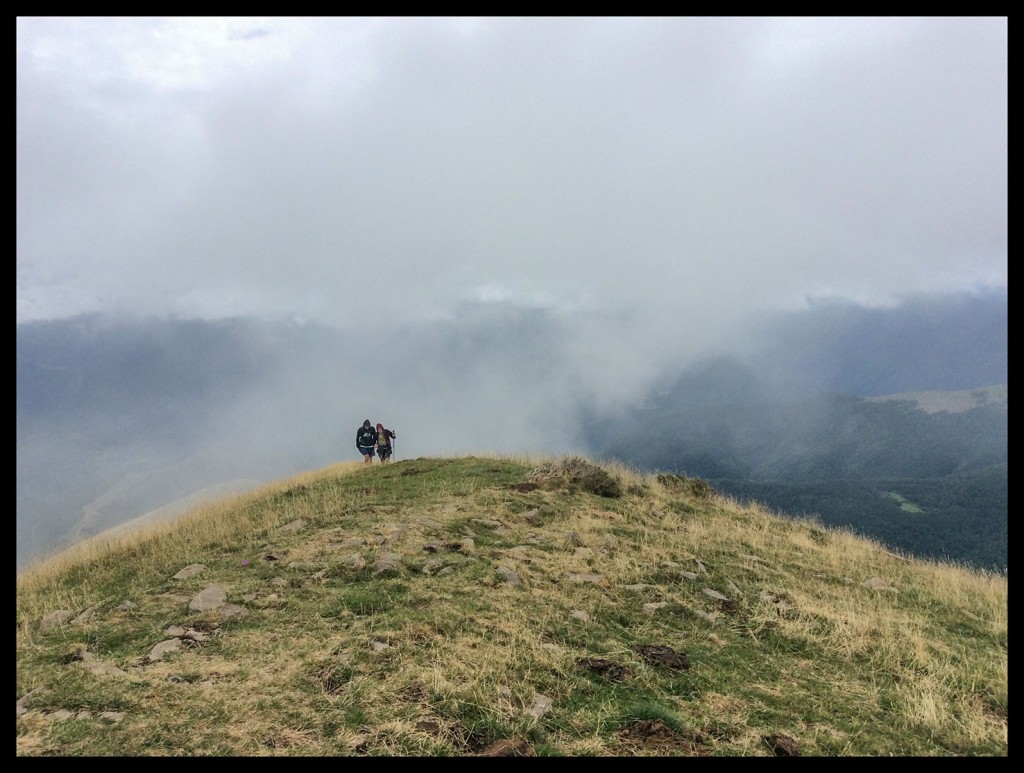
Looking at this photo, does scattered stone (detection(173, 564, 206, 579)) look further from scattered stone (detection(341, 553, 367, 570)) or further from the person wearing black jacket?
the person wearing black jacket

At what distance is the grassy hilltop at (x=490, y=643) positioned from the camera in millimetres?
6605

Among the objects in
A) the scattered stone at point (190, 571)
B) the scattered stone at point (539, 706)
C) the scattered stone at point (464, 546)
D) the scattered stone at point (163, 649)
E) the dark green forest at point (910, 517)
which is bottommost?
the dark green forest at point (910, 517)

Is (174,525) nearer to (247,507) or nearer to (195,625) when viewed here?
(247,507)

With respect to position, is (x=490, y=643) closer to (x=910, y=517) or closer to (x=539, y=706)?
(x=539, y=706)

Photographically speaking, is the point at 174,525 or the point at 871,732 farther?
the point at 174,525

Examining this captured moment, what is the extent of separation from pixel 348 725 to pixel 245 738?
3.58 ft

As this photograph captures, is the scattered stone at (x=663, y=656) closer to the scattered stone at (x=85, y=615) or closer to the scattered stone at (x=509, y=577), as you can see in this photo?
the scattered stone at (x=509, y=577)

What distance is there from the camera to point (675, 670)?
8500mm

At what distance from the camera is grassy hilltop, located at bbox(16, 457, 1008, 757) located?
21.7ft

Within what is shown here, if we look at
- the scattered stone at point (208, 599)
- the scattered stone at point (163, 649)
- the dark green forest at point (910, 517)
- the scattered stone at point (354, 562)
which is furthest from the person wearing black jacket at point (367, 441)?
the dark green forest at point (910, 517)

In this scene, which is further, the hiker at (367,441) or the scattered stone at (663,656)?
the hiker at (367,441)

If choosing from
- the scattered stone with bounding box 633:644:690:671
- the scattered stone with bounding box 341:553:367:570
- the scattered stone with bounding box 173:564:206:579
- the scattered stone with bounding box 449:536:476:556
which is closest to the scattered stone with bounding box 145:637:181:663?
the scattered stone with bounding box 173:564:206:579
